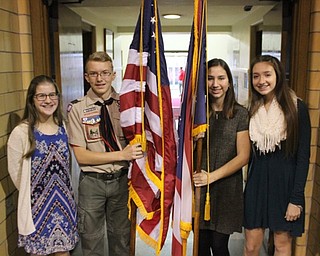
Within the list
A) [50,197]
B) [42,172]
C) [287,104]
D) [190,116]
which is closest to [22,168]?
[42,172]

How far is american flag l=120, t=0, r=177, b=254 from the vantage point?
1.68 metres

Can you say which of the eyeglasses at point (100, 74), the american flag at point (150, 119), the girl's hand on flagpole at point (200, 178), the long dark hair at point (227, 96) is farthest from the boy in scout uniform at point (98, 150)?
the long dark hair at point (227, 96)

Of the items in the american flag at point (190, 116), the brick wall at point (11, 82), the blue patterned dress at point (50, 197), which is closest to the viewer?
the american flag at point (190, 116)

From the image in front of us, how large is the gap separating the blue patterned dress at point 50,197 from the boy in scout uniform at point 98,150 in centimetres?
8

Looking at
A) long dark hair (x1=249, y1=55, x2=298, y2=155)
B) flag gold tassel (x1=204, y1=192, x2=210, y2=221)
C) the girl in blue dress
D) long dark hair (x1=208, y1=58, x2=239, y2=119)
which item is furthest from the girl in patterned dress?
long dark hair (x1=249, y1=55, x2=298, y2=155)

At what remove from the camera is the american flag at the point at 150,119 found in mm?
1679

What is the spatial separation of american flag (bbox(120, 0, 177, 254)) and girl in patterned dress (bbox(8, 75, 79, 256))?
40 centimetres

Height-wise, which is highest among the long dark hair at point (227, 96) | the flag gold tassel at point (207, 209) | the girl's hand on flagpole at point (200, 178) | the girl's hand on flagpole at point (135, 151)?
the long dark hair at point (227, 96)

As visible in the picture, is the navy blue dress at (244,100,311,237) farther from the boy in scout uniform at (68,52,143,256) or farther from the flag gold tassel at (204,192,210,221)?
the boy in scout uniform at (68,52,143,256)

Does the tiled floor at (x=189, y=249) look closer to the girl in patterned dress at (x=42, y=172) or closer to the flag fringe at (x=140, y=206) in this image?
the girl in patterned dress at (x=42, y=172)

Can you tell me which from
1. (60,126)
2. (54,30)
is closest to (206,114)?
(60,126)

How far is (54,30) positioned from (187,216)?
1.46 meters

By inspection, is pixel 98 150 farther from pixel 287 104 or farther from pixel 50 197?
pixel 287 104

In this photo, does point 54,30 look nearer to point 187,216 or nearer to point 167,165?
point 167,165
